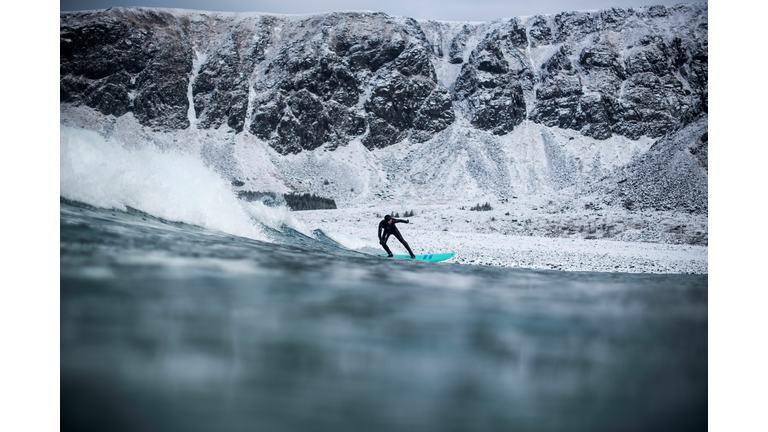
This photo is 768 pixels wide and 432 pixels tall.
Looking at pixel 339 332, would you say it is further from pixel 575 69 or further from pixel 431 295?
pixel 575 69

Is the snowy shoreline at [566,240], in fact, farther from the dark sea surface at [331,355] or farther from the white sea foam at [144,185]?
the dark sea surface at [331,355]

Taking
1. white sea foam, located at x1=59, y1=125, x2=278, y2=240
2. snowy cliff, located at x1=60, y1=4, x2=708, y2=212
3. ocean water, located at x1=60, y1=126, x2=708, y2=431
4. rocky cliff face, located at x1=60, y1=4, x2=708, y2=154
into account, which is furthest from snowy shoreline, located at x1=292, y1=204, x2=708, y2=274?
rocky cliff face, located at x1=60, y1=4, x2=708, y2=154

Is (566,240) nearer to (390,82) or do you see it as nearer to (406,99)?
(406,99)

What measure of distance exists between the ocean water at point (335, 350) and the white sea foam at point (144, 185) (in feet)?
2.67

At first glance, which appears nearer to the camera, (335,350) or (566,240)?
(335,350)

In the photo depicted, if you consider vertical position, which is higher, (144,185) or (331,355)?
(144,185)

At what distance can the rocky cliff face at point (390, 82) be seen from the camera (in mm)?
44719

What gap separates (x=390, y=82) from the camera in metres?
47.5

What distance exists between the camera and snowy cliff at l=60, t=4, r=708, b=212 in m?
40.6

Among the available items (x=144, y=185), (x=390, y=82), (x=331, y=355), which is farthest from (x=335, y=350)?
(x=390, y=82)

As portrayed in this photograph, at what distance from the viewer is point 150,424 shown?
248cm

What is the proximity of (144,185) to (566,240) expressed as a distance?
36.9 ft

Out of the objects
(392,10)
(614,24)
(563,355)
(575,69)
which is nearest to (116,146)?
(392,10)

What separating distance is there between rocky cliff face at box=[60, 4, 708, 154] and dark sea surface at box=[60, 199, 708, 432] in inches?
1678
